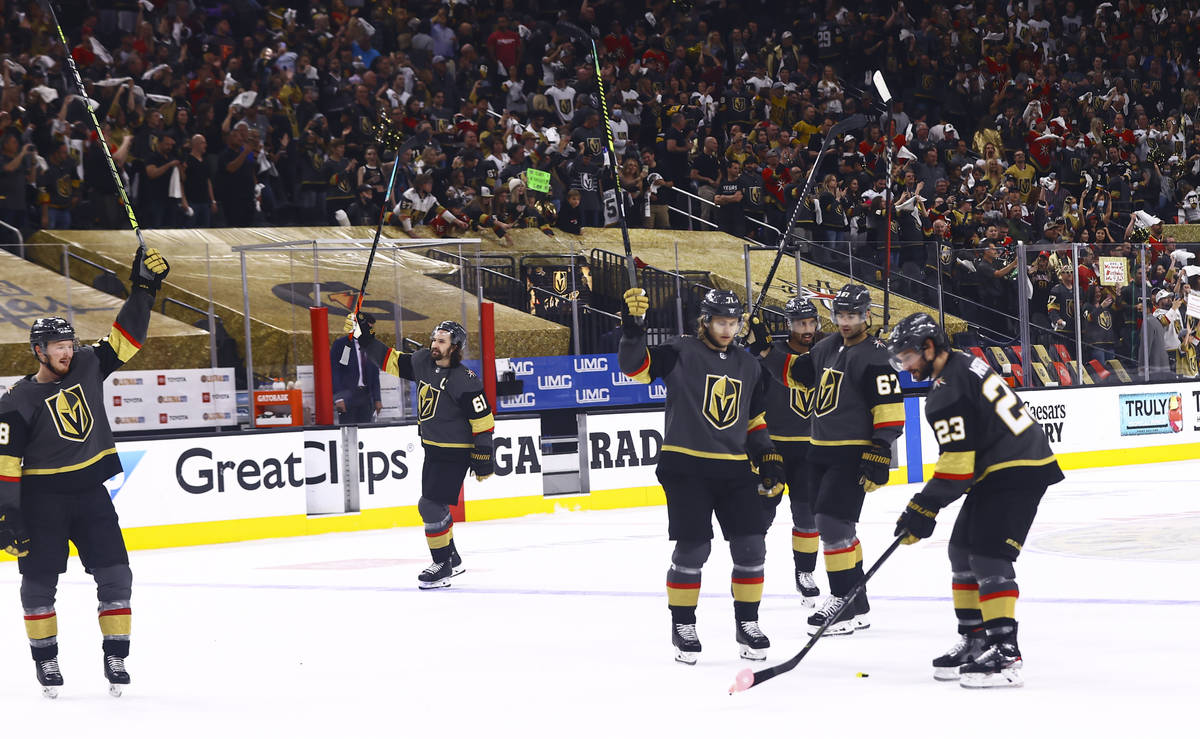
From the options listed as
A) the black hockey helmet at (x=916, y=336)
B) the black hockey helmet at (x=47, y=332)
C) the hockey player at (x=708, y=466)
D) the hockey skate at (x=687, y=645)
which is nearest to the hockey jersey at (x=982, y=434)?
the black hockey helmet at (x=916, y=336)

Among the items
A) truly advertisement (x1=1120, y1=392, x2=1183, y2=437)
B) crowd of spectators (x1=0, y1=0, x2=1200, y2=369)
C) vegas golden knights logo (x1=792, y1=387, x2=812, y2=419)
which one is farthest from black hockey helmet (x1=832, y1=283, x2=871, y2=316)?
truly advertisement (x1=1120, y1=392, x2=1183, y2=437)

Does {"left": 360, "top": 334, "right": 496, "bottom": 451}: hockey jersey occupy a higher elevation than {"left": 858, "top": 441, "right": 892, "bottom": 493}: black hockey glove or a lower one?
higher

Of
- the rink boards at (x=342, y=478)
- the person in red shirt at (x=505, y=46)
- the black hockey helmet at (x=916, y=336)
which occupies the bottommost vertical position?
the rink boards at (x=342, y=478)

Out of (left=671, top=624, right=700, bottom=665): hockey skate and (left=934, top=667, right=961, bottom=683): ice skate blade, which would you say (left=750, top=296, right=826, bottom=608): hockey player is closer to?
(left=671, top=624, right=700, bottom=665): hockey skate

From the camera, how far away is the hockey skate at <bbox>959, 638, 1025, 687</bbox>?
5.59m

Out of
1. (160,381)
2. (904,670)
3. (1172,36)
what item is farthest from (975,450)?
(1172,36)

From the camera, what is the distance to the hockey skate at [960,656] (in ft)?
19.1

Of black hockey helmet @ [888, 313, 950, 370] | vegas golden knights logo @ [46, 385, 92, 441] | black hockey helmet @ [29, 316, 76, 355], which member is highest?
black hockey helmet @ [29, 316, 76, 355]

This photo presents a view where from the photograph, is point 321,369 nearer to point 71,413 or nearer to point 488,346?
point 488,346

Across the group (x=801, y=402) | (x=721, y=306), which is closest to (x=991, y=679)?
(x=721, y=306)

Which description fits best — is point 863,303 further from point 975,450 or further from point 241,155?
point 241,155

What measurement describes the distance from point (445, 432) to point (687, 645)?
355 cm

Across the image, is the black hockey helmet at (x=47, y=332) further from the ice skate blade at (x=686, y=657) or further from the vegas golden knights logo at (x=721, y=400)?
the ice skate blade at (x=686, y=657)

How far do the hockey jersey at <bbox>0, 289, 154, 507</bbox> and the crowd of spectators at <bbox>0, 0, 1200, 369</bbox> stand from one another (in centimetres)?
675
